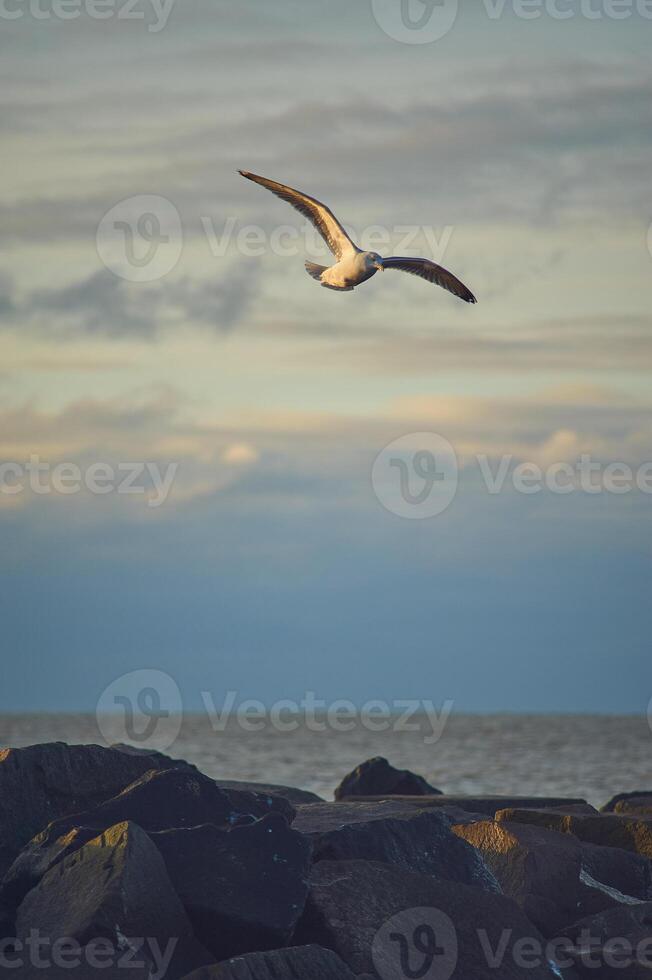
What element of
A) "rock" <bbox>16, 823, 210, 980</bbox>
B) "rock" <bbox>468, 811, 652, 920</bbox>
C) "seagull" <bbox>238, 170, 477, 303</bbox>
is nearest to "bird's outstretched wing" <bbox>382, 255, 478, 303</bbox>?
"seagull" <bbox>238, 170, 477, 303</bbox>

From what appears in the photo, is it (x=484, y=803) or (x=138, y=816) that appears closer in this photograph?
(x=138, y=816)

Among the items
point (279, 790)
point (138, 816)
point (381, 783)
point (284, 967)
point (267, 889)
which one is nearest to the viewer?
point (284, 967)

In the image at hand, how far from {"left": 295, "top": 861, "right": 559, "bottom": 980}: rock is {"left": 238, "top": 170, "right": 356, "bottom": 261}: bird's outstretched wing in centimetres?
770

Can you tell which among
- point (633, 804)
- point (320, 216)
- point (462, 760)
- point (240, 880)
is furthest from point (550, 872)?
point (462, 760)

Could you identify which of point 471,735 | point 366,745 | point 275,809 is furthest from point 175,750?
point 275,809

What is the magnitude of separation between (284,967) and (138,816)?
2184 millimetres

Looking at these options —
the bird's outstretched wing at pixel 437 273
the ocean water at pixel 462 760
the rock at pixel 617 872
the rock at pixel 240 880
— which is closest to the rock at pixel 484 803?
the rock at pixel 617 872

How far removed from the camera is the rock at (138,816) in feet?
35.0

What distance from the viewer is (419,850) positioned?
38.4 ft

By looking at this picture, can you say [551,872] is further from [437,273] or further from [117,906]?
[437,273]

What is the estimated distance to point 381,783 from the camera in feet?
57.4

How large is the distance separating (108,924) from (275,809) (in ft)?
10.1

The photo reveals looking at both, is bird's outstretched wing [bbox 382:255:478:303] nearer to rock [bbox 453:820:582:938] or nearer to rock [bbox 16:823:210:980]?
rock [bbox 453:820:582:938]

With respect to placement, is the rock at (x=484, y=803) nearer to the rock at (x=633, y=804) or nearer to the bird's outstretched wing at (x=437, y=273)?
the rock at (x=633, y=804)
